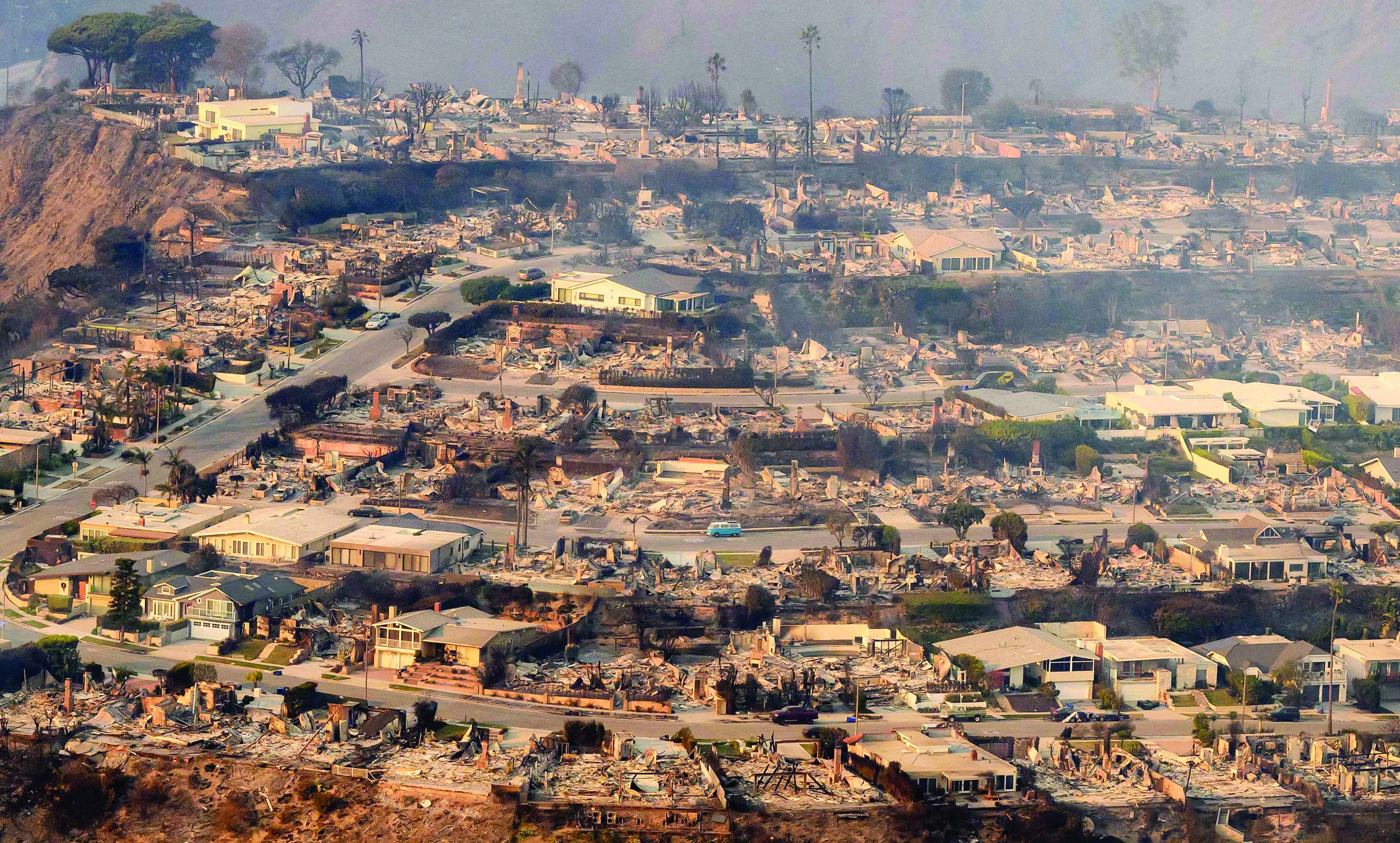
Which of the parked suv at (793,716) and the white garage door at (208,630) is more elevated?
the white garage door at (208,630)

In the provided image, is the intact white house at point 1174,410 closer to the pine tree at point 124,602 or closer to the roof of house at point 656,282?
the roof of house at point 656,282

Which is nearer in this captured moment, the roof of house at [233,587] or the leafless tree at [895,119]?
the roof of house at [233,587]

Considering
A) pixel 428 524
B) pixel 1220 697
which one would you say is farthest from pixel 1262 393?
pixel 428 524

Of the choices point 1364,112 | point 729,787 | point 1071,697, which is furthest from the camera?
point 1364,112

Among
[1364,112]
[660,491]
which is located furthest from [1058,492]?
[1364,112]

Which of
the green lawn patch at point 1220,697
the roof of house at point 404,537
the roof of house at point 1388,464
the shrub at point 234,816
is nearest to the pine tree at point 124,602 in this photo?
the roof of house at point 404,537

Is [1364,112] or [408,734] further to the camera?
[1364,112]

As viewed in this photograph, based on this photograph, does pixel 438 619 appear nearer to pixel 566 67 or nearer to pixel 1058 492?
pixel 1058 492
